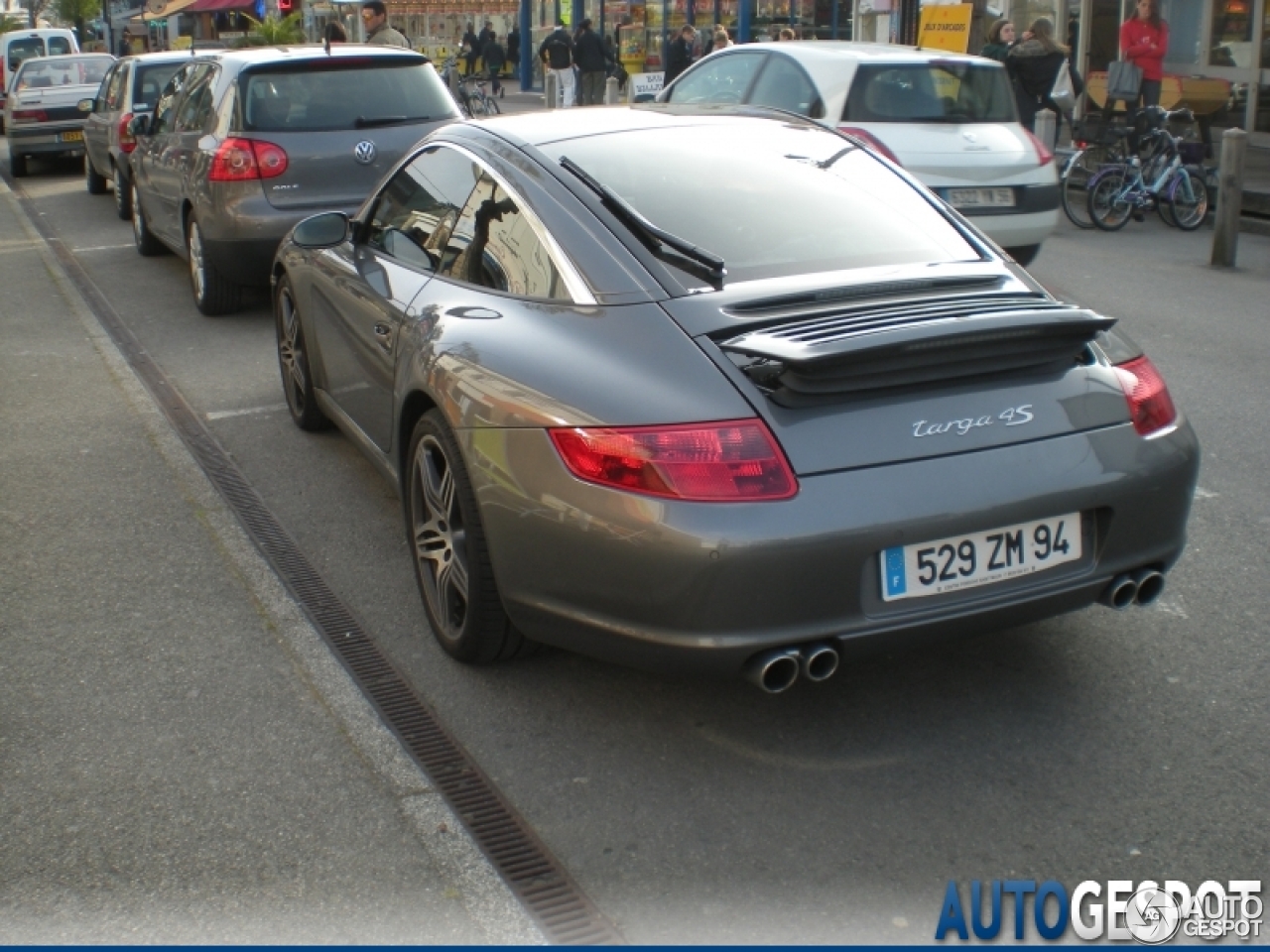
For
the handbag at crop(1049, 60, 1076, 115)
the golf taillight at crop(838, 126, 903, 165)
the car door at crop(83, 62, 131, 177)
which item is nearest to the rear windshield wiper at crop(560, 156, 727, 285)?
the golf taillight at crop(838, 126, 903, 165)

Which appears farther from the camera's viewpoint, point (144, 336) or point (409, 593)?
point (144, 336)

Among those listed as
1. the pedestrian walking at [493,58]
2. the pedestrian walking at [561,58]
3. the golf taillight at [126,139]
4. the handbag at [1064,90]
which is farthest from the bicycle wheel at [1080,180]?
the pedestrian walking at [493,58]

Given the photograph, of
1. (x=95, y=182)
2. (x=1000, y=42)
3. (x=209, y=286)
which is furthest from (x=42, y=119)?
(x=1000, y=42)

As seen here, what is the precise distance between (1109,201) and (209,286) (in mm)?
8090

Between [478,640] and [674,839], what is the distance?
39.2 inches

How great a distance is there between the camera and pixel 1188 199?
13742mm

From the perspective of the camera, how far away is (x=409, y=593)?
507 cm

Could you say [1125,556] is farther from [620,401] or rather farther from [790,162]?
[790,162]

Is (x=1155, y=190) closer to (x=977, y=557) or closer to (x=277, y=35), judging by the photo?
(x=977, y=557)

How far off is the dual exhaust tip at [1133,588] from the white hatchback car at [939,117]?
6.70 m

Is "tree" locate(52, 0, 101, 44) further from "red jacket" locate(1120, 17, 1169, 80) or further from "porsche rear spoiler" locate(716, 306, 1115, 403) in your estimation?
"porsche rear spoiler" locate(716, 306, 1115, 403)

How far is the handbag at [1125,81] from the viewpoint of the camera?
16047mm

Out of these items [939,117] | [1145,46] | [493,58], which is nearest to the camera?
[939,117]

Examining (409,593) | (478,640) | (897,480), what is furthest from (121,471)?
(897,480)
